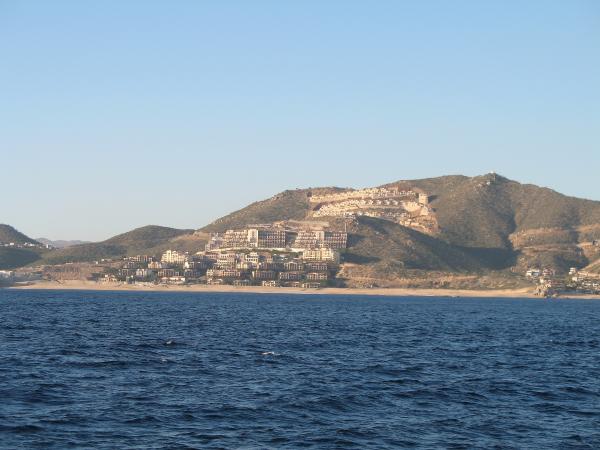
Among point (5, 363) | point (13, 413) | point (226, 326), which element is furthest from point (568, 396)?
point (226, 326)

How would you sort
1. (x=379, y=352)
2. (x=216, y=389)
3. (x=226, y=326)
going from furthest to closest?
1. (x=226, y=326)
2. (x=379, y=352)
3. (x=216, y=389)

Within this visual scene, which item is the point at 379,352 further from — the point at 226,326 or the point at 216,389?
the point at 226,326

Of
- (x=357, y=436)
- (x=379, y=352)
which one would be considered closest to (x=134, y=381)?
(x=357, y=436)

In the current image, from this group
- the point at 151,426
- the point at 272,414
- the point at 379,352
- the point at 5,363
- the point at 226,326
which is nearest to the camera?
the point at 151,426

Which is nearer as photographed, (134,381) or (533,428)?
(533,428)

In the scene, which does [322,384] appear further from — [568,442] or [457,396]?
[568,442]

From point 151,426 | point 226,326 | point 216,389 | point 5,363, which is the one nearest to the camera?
point 151,426
